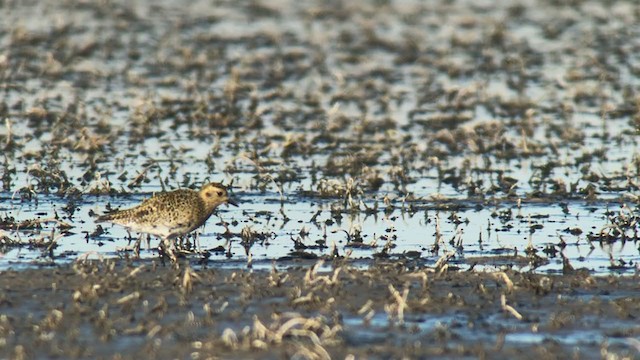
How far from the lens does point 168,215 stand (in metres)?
16.5

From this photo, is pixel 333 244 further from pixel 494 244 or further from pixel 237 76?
pixel 237 76

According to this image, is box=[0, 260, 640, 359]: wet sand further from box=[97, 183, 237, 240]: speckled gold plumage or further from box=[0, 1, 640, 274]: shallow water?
box=[0, 1, 640, 274]: shallow water

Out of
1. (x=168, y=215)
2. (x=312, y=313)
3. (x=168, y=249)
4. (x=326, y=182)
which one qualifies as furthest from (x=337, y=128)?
(x=312, y=313)

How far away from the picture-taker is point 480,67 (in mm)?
36812

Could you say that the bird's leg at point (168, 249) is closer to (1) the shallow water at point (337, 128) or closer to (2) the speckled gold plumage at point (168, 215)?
(2) the speckled gold plumage at point (168, 215)

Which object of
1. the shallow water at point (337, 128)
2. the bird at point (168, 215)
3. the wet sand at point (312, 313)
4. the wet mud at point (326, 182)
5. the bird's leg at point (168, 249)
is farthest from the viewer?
the shallow water at point (337, 128)

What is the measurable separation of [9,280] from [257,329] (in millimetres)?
3683

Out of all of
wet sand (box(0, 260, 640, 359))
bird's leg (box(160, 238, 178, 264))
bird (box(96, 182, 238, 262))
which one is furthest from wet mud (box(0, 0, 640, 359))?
bird (box(96, 182, 238, 262))

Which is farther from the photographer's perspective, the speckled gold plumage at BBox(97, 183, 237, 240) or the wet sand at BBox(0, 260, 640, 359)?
the speckled gold plumage at BBox(97, 183, 237, 240)

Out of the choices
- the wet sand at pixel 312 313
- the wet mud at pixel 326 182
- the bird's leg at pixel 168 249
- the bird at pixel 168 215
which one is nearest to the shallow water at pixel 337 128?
the wet mud at pixel 326 182

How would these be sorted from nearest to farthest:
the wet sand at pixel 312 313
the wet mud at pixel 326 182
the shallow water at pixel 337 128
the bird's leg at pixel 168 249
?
the wet sand at pixel 312 313
the wet mud at pixel 326 182
the bird's leg at pixel 168 249
the shallow water at pixel 337 128

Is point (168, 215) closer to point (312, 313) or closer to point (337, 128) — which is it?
point (312, 313)

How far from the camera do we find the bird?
16516mm

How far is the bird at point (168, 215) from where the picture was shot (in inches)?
650
